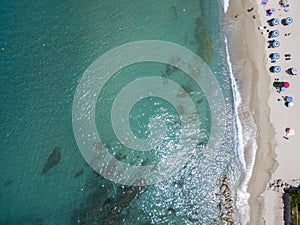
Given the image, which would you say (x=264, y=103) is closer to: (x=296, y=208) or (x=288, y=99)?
(x=288, y=99)

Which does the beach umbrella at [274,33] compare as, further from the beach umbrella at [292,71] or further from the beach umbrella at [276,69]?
the beach umbrella at [292,71]

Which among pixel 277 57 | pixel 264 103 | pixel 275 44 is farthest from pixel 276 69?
pixel 264 103


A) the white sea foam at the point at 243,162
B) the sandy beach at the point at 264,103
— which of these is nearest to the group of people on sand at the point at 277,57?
the sandy beach at the point at 264,103

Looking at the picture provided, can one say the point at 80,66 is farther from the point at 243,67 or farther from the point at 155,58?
the point at 243,67

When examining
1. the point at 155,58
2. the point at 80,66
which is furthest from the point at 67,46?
the point at 155,58

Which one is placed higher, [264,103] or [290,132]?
[264,103]

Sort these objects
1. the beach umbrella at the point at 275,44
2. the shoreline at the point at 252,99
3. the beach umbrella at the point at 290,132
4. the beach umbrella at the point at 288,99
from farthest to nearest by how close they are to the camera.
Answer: the beach umbrella at the point at 275,44, the beach umbrella at the point at 288,99, the beach umbrella at the point at 290,132, the shoreline at the point at 252,99

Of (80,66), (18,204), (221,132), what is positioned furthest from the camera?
(80,66)
